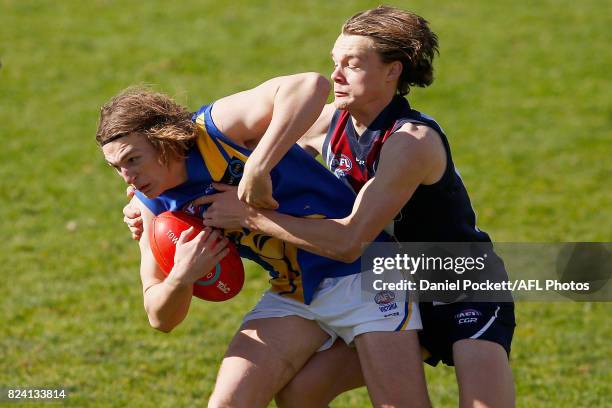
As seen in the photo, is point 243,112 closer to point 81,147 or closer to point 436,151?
point 436,151

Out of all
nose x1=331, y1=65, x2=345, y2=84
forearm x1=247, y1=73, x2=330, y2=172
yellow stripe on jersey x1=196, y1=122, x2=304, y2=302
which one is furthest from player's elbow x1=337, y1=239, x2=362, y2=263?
nose x1=331, y1=65, x2=345, y2=84

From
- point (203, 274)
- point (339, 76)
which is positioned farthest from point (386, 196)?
point (203, 274)

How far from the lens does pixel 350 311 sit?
4625 millimetres

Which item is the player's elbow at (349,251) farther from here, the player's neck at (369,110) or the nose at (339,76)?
the nose at (339,76)

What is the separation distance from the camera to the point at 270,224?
4.48 meters

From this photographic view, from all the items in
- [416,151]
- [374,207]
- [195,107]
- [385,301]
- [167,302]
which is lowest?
[195,107]

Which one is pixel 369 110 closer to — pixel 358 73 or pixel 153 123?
pixel 358 73

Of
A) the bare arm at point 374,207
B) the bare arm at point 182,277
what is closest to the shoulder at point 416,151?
the bare arm at point 374,207

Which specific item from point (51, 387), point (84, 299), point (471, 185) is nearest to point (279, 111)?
point (51, 387)

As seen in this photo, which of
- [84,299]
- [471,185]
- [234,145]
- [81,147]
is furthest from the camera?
[81,147]

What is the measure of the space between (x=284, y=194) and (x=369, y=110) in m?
0.53

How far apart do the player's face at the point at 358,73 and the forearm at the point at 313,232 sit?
53 centimetres

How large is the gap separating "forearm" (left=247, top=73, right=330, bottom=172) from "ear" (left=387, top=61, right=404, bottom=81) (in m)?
0.38

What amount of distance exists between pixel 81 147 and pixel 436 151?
7.44 metres
